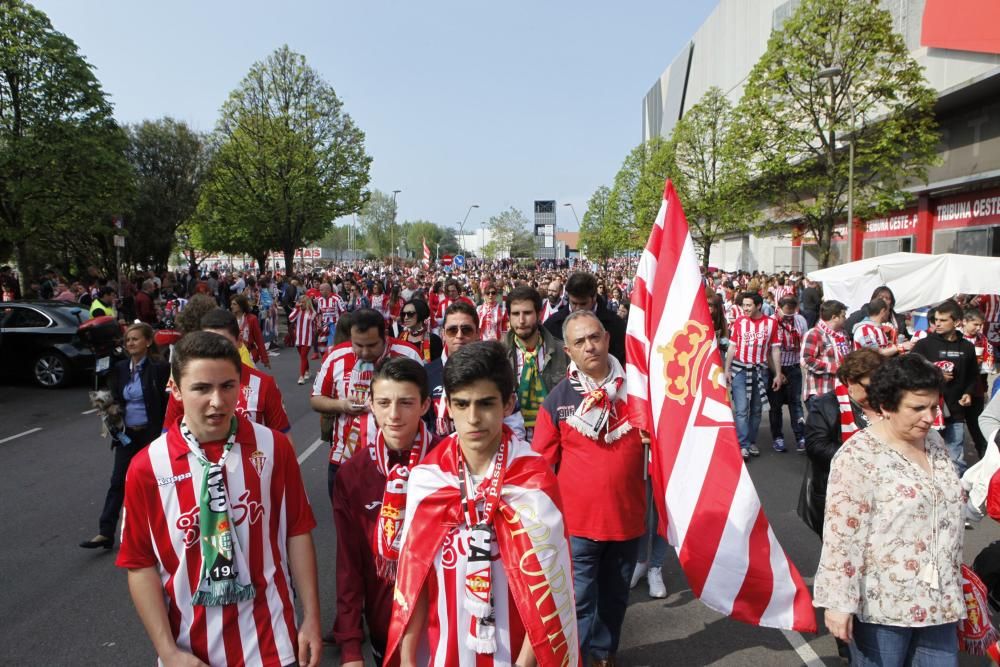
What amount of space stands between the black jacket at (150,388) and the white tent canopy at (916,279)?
Result: 13507mm

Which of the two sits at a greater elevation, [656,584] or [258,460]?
[258,460]

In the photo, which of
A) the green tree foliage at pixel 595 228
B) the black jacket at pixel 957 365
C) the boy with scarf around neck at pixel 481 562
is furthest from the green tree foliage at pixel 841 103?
the green tree foliage at pixel 595 228

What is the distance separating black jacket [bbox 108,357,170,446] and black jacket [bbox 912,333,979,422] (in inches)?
264

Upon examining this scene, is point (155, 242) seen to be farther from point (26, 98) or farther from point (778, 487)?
point (778, 487)

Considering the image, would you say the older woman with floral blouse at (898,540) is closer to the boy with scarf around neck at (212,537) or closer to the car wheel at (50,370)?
the boy with scarf around neck at (212,537)

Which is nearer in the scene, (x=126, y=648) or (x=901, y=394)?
(x=901, y=394)

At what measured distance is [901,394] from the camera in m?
2.79

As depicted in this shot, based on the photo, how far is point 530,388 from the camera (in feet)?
16.7

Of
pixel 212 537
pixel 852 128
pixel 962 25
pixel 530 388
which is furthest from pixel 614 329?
pixel 962 25

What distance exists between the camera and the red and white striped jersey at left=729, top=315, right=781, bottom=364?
8617 millimetres

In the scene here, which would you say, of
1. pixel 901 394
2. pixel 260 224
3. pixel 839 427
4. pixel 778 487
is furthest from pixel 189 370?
pixel 260 224

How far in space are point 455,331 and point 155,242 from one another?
37.0 m

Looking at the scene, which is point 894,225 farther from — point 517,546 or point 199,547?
point 199,547

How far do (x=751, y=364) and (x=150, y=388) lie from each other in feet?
21.3
